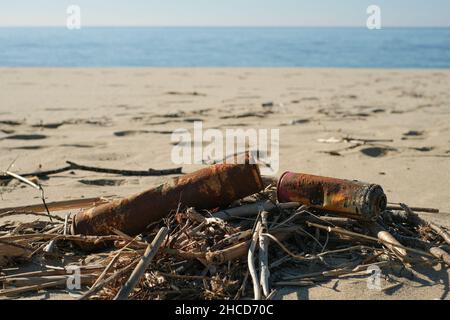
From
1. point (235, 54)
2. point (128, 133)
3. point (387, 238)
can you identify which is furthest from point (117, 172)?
point (235, 54)

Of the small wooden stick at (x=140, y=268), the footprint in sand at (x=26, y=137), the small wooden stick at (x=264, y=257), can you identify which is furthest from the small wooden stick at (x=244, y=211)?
the footprint in sand at (x=26, y=137)

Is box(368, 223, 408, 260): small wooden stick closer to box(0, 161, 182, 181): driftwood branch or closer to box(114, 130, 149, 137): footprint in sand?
box(0, 161, 182, 181): driftwood branch

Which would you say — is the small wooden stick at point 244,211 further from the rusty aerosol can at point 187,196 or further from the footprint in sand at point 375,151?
the footprint in sand at point 375,151

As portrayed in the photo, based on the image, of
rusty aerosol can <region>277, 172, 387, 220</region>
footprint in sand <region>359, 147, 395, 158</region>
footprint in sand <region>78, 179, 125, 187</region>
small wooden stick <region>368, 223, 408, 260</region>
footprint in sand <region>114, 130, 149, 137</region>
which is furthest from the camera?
footprint in sand <region>114, 130, 149, 137</region>

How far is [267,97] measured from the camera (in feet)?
35.4

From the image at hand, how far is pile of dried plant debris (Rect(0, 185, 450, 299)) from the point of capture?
8.39 ft

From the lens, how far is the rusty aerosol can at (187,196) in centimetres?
301

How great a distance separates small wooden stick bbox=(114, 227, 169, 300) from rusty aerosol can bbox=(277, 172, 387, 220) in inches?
31.7

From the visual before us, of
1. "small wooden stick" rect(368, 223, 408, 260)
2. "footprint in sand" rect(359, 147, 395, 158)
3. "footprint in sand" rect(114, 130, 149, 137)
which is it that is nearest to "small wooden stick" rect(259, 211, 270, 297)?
"small wooden stick" rect(368, 223, 408, 260)

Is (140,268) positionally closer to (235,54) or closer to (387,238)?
(387,238)

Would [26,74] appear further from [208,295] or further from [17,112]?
[208,295]

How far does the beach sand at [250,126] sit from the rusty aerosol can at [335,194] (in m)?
0.42
